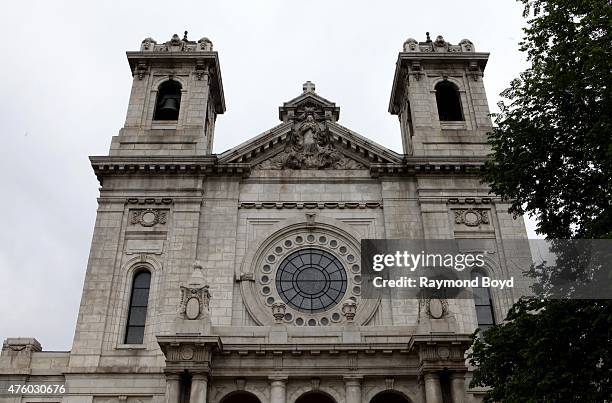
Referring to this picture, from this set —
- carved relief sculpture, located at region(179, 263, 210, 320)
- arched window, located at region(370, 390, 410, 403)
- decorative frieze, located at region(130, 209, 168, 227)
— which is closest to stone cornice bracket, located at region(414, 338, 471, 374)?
arched window, located at region(370, 390, 410, 403)

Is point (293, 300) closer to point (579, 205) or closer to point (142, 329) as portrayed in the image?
point (142, 329)

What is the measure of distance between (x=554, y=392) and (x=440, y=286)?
9326 mm

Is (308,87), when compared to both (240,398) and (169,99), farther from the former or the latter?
(240,398)

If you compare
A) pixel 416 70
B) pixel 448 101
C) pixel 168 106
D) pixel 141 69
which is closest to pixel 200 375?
pixel 168 106

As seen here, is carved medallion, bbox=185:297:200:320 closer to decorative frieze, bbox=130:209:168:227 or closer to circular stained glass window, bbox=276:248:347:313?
circular stained glass window, bbox=276:248:347:313

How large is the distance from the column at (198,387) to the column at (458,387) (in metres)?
7.65

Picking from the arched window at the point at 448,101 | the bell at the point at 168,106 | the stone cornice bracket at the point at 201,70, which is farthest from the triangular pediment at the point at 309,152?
the stone cornice bracket at the point at 201,70

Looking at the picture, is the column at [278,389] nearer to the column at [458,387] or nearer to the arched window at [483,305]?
the column at [458,387]

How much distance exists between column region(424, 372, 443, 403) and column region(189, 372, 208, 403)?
6825 millimetres

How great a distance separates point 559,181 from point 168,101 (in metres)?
19.2

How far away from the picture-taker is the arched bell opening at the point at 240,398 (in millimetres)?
19930

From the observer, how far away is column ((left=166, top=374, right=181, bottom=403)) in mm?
18875

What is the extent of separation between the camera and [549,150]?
15.8m

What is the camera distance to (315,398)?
21.3m
